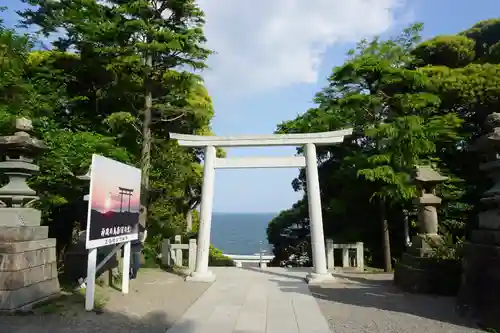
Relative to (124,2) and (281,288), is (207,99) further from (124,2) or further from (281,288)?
(281,288)

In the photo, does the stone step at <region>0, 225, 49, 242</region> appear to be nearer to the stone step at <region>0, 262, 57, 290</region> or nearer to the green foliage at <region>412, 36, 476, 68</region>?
the stone step at <region>0, 262, 57, 290</region>

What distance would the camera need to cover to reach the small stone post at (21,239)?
19.0 feet

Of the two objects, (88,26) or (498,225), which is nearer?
(498,225)

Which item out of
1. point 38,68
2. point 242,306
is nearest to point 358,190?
point 242,306

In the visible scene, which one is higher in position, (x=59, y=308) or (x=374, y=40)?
(x=374, y=40)

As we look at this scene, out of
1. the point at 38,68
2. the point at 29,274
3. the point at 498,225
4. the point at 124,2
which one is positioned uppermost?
the point at 124,2

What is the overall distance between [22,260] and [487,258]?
24.3 feet

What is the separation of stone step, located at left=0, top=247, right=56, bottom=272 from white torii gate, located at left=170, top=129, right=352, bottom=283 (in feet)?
13.4

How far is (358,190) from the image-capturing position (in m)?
12.8

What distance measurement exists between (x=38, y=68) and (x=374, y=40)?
35.3ft

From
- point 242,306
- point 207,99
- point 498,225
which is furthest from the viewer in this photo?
point 207,99

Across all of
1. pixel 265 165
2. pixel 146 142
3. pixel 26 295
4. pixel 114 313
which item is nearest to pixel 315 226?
pixel 265 165

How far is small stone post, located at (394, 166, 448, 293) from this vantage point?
7855mm

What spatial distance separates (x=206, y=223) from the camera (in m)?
10.1
